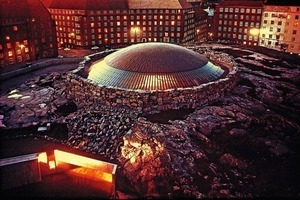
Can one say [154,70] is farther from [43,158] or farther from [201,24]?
[201,24]

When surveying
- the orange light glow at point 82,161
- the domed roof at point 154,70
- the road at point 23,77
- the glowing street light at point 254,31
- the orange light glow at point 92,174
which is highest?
the glowing street light at point 254,31

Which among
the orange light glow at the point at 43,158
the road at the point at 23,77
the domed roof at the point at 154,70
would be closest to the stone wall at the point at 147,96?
the domed roof at the point at 154,70

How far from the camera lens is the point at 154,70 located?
111 feet

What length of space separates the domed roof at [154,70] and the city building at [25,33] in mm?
30028

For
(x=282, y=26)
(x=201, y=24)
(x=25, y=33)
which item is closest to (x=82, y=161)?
(x=25, y=33)

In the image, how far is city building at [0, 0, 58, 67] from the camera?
57.1 metres

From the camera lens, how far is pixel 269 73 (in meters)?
46.8

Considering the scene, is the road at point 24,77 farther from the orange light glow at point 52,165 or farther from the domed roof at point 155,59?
the orange light glow at point 52,165

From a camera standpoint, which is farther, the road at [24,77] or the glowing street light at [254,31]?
the glowing street light at [254,31]

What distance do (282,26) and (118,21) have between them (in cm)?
4995

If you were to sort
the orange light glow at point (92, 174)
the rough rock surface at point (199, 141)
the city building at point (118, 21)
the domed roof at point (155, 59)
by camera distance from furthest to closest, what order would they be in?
the city building at point (118, 21) < the domed roof at point (155, 59) < the orange light glow at point (92, 174) < the rough rock surface at point (199, 141)

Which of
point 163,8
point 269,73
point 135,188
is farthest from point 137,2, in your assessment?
point 135,188

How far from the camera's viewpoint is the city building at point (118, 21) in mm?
82938

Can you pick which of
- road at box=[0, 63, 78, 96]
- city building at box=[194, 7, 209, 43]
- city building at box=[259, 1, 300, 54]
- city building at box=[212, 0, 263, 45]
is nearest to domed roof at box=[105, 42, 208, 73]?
road at box=[0, 63, 78, 96]
